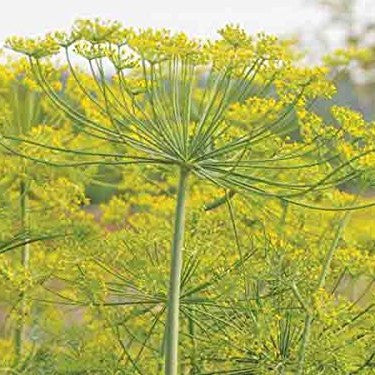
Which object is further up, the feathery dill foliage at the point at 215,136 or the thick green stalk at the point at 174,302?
the feathery dill foliage at the point at 215,136

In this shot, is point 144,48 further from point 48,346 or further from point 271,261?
point 48,346

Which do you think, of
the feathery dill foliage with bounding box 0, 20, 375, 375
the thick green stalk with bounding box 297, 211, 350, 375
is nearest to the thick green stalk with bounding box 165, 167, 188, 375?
the feathery dill foliage with bounding box 0, 20, 375, 375

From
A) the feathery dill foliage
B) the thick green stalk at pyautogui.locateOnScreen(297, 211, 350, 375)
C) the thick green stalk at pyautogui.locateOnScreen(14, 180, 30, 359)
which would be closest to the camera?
the feathery dill foliage

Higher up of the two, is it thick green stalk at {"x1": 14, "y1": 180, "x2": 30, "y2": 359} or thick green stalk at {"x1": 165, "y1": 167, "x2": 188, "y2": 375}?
thick green stalk at {"x1": 14, "y1": 180, "x2": 30, "y2": 359}

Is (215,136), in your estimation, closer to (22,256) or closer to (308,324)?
→ (308,324)

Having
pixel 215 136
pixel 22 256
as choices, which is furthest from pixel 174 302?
pixel 22 256

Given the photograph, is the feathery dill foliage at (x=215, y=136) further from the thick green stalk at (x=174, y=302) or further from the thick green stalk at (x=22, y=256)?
the thick green stalk at (x=22, y=256)

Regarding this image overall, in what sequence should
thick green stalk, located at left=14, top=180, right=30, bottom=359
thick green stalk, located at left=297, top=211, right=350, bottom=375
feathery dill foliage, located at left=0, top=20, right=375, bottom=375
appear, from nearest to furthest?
feathery dill foliage, located at left=0, top=20, right=375, bottom=375 < thick green stalk, located at left=297, top=211, right=350, bottom=375 < thick green stalk, located at left=14, top=180, right=30, bottom=359

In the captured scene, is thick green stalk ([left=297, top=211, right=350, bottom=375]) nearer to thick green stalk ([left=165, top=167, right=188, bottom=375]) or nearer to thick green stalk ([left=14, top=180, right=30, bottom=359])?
thick green stalk ([left=165, top=167, right=188, bottom=375])

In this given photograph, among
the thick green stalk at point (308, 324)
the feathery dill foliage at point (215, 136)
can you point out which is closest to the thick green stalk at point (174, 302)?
the feathery dill foliage at point (215, 136)

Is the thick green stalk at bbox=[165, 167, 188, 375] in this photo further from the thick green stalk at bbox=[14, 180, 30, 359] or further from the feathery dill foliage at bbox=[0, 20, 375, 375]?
the thick green stalk at bbox=[14, 180, 30, 359]

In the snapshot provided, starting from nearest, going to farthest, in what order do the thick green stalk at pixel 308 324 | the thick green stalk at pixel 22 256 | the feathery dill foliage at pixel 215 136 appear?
the feathery dill foliage at pixel 215 136 → the thick green stalk at pixel 308 324 → the thick green stalk at pixel 22 256

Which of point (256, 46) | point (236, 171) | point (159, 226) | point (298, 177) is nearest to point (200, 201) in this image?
point (159, 226)

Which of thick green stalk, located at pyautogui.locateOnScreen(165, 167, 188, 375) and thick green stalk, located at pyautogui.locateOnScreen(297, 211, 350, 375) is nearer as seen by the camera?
thick green stalk, located at pyautogui.locateOnScreen(165, 167, 188, 375)
